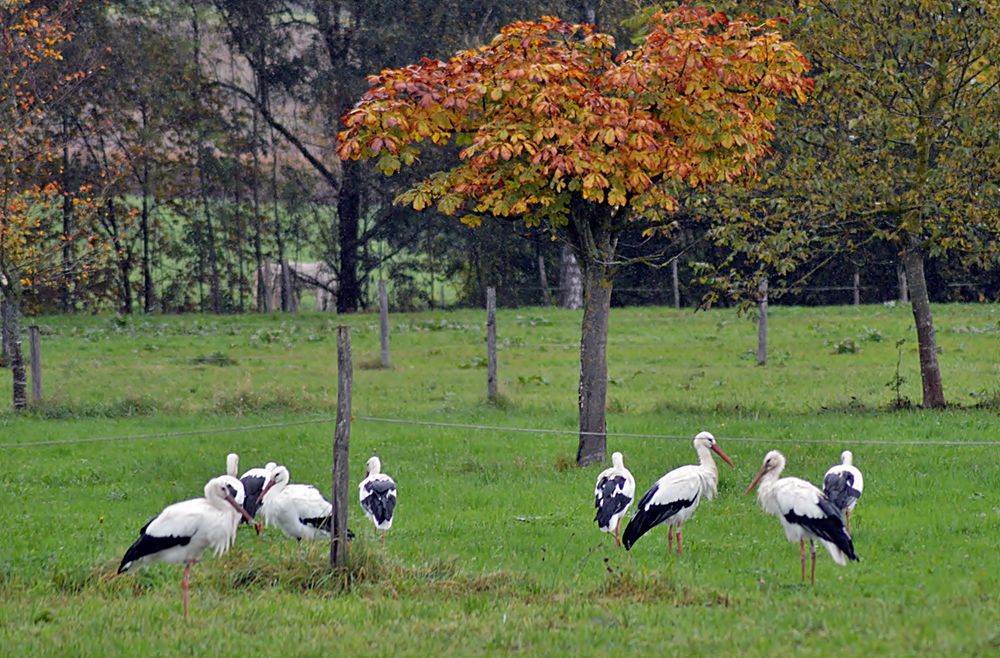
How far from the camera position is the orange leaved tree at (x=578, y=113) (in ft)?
51.9

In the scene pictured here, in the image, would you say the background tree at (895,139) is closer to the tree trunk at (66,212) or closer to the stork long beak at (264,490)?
the stork long beak at (264,490)

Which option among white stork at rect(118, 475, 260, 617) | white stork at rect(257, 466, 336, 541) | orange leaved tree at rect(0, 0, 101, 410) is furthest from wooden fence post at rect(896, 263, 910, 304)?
white stork at rect(118, 475, 260, 617)

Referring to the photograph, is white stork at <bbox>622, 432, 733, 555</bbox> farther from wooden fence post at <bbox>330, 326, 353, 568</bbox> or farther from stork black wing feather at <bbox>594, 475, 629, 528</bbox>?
wooden fence post at <bbox>330, 326, 353, 568</bbox>

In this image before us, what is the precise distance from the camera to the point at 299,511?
498 inches

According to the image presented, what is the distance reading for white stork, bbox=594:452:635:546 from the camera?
12789 millimetres

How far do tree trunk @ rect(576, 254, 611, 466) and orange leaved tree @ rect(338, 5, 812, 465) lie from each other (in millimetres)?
515

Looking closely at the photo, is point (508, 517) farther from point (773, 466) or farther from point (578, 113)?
point (578, 113)

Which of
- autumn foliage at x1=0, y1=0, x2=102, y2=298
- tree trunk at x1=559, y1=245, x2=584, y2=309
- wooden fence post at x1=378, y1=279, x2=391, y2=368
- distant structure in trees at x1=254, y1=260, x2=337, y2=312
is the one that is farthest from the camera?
distant structure in trees at x1=254, y1=260, x2=337, y2=312

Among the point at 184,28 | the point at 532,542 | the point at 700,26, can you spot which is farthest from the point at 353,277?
the point at 532,542

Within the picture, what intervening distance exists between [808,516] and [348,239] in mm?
40385

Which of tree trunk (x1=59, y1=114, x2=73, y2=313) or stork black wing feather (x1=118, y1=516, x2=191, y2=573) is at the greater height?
tree trunk (x1=59, y1=114, x2=73, y2=313)

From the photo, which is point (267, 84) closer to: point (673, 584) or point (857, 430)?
point (857, 430)

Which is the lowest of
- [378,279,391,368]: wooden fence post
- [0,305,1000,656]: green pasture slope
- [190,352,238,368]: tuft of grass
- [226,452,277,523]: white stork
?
[0,305,1000,656]: green pasture slope

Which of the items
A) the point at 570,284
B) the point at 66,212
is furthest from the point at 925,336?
the point at 66,212
